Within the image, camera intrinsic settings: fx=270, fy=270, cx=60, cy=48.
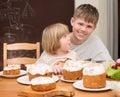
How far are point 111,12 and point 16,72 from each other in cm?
207

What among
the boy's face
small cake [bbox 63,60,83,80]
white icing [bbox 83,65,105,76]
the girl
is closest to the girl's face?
the girl

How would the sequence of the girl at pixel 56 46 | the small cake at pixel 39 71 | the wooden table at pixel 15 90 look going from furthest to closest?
the girl at pixel 56 46
the small cake at pixel 39 71
the wooden table at pixel 15 90

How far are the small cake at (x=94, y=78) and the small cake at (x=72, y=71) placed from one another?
158 mm

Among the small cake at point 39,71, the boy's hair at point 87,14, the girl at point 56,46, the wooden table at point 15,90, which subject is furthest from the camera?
the boy's hair at point 87,14

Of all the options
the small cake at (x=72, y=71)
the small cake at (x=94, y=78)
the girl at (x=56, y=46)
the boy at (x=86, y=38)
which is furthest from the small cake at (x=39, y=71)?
the boy at (x=86, y=38)

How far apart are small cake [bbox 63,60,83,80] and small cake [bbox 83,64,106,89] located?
0.52ft

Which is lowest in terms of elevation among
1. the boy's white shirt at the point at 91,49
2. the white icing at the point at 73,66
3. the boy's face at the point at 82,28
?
the white icing at the point at 73,66

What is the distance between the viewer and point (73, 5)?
3.38 meters

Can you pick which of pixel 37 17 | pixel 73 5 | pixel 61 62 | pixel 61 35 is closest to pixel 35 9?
pixel 37 17

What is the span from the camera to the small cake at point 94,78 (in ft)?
4.20

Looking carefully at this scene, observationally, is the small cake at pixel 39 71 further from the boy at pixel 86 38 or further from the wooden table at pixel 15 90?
the boy at pixel 86 38

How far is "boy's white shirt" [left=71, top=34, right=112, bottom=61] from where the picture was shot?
2.15 meters

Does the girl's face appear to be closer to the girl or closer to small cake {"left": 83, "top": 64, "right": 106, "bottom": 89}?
the girl

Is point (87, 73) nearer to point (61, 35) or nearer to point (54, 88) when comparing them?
point (54, 88)
